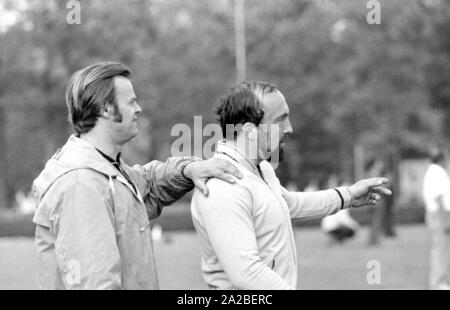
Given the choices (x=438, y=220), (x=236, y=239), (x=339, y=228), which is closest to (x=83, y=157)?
(x=236, y=239)

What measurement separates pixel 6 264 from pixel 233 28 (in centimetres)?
2036

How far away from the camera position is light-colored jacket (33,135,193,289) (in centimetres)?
276

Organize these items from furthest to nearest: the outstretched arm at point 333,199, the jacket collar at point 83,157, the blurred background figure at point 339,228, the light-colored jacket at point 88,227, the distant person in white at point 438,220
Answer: the blurred background figure at point 339,228 < the distant person in white at point 438,220 < the outstretched arm at point 333,199 < the jacket collar at point 83,157 < the light-colored jacket at point 88,227

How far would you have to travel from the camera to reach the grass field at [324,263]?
456 inches

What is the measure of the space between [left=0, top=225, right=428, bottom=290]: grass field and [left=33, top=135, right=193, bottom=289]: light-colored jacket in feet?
25.7

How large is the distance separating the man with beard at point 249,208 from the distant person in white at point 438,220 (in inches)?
291

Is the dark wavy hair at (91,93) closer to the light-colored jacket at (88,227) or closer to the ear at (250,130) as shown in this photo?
the light-colored jacket at (88,227)

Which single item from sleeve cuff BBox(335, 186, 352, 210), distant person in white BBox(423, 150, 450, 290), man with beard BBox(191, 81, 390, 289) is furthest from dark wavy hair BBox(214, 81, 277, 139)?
distant person in white BBox(423, 150, 450, 290)

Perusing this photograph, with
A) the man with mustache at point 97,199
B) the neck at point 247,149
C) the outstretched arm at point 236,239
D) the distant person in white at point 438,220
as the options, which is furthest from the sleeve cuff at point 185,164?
the distant person in white at point 438,220

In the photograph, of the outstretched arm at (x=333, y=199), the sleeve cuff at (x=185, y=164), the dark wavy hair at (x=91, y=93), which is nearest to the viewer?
the dark wavy hair at (x=91, y=93)

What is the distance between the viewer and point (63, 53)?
3509 cm

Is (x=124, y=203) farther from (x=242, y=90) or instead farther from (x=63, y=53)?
(x=63, y=53)

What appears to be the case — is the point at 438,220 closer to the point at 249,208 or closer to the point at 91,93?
the point at 249,208

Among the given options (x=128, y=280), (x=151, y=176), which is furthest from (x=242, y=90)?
(x=128, y=280)
